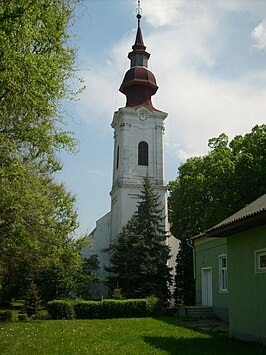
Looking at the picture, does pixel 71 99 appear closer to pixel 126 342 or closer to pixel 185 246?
pixel 126 342

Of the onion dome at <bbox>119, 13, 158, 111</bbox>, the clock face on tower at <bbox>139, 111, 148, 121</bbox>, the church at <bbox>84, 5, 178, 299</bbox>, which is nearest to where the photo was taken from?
the church at <bbox>84, 5, 178, 299</bbox>

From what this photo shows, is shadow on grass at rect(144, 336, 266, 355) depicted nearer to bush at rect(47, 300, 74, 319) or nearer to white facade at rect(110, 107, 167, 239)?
bush at rect(47, 300, 74, 319)

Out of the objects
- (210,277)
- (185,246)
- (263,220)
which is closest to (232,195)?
(185,246)

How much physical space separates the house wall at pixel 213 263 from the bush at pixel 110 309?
3670 mm

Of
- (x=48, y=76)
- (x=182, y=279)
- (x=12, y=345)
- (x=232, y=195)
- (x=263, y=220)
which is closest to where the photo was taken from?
(x=48, y=76)

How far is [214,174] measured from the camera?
32.2 metres

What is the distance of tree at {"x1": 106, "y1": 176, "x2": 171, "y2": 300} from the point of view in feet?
95.6

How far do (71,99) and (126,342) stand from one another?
7017 mm

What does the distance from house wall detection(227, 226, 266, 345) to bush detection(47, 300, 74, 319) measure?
1097cm

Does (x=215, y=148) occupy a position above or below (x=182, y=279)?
above

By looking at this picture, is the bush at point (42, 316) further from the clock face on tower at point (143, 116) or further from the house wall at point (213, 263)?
the clock face on tower at point (143, 116)

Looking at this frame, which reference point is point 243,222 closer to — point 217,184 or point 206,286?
point 206,286

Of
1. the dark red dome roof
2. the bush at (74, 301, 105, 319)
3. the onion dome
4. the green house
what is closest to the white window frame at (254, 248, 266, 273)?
the green house

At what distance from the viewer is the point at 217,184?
3134 cm
